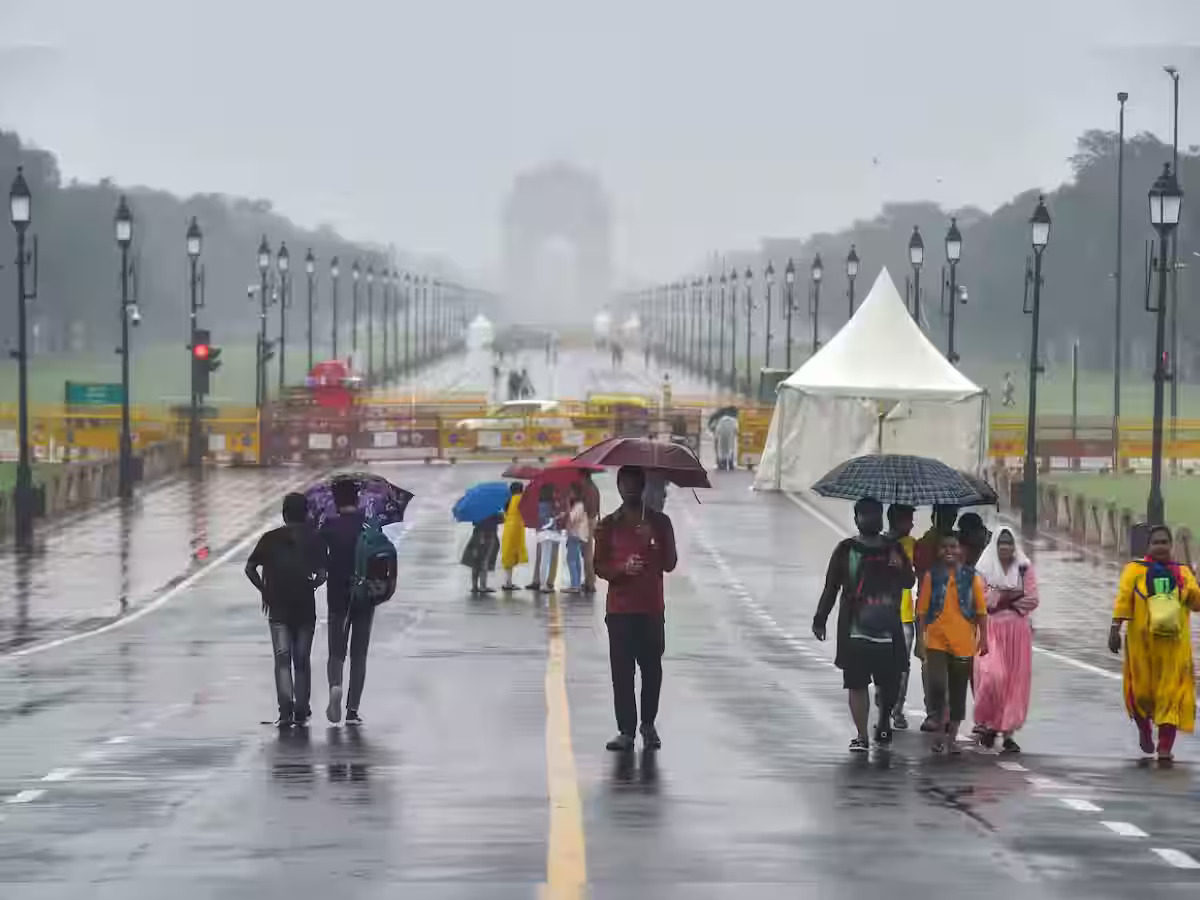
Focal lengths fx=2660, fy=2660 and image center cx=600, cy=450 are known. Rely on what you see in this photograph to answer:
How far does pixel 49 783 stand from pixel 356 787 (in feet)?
5.98

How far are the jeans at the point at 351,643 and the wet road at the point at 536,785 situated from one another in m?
0.30

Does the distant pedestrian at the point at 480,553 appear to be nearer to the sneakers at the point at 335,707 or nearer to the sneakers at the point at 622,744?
the sneakers at the point at 335,707

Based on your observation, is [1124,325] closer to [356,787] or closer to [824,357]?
[824,357]

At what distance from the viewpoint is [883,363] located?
48.8m

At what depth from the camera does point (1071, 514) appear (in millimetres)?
47281

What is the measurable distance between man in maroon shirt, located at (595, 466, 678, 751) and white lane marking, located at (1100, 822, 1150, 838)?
3.66 m

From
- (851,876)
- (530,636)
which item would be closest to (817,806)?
(851,876)

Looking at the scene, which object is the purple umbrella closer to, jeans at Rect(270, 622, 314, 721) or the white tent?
jeans at Rect(270, 622, 314, 721)

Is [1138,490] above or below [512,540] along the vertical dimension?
below

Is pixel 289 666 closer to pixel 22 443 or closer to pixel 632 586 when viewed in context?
pixel 632 586

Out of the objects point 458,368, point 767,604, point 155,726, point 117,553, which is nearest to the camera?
point 155,726

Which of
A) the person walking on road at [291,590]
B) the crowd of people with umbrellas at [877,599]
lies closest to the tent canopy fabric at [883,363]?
the crowd of people with umbrellas at [877,599]

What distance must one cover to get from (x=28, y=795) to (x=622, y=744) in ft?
12.8

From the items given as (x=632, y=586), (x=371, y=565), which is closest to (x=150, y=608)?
(x=371, y=565)
